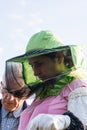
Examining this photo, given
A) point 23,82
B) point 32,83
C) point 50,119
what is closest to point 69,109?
point 50,119

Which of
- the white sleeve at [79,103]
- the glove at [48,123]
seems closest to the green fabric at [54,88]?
the white sleeve at [79,103]

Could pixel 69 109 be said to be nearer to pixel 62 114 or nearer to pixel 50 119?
pixel 62 114

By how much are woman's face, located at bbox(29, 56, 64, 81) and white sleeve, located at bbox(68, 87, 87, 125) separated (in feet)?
1.04

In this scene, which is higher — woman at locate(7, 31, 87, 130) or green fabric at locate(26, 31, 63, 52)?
green fabric at locate(26, 31, 63, 52)

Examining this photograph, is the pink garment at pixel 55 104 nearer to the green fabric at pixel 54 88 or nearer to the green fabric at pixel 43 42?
the green fabric at pixel 54 88

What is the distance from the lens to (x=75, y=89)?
3.49m

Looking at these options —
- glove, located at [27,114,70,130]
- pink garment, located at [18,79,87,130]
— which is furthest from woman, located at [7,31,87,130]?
glove, located at [27,114,70,130]

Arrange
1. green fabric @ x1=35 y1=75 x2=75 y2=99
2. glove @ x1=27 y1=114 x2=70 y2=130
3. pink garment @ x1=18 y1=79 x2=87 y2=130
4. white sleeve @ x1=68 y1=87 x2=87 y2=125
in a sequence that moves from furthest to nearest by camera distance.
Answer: green fabric @ x1=35 y1=75 x2=75 y2=99 < pink garment @ x1=18 y1=79 x2=87 y2=130 < white sleeve @ x1=68 y1=87 x2=87 y2=125 < glove @ x1=27 y1=114 x2=70 y2=130

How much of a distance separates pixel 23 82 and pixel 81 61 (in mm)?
720

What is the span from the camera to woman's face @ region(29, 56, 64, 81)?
3.67m

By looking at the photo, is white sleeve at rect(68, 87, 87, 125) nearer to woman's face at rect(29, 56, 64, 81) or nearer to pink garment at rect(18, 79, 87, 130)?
pink garment at rect(18, 79, 87, 130)

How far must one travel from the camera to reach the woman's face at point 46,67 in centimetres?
367

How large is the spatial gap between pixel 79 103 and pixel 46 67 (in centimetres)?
51

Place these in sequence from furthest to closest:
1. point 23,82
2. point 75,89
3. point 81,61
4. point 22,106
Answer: point 22,106 < point 23,82 < point 81,61 < point 75,89
